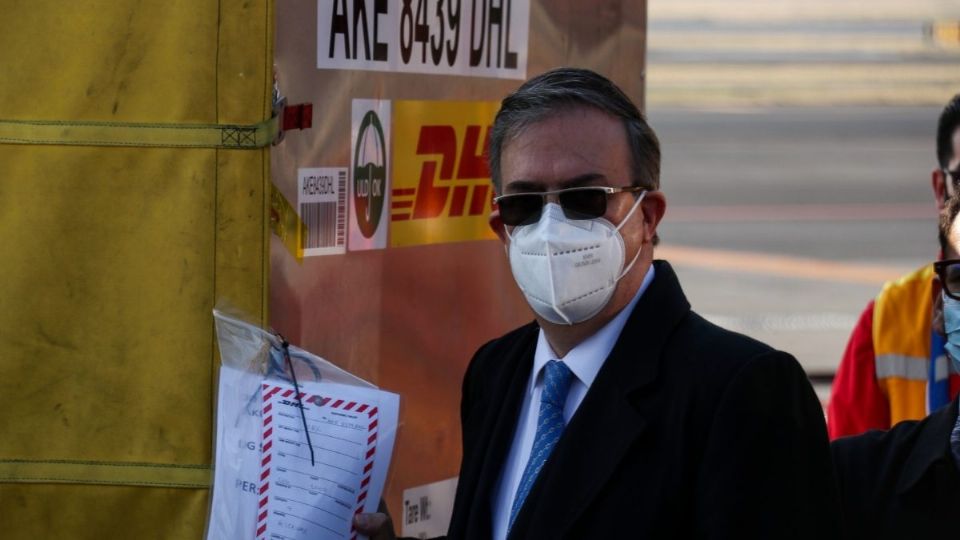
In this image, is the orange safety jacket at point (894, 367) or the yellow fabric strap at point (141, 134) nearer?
the yellow fabric strap at point (141, 134)

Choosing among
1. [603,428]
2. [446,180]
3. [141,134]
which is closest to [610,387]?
[603,428]

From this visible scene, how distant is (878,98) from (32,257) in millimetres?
26444

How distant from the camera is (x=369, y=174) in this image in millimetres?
2994

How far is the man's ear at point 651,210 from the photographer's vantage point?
240 centimetres

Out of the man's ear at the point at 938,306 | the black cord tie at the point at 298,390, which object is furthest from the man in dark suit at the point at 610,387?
the man's ear at the point at 938,306

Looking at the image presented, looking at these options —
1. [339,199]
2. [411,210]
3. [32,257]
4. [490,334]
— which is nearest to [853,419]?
[490,334]

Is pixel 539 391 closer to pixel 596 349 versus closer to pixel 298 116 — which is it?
pixel 596 349

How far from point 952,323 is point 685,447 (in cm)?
75

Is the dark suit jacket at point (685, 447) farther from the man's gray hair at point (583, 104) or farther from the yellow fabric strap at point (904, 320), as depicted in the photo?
the yellow fabric strap at point (904, 320)

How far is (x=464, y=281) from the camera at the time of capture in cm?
340

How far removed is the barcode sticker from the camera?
110 inches

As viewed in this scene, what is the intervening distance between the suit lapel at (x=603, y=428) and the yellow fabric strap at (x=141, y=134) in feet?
2.48

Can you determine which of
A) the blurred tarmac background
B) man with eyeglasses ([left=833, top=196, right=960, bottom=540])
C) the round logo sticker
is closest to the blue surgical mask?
man with eyeglasses ([left=833, top=196, right=960, bottom=540])

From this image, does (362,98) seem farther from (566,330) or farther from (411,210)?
(566,330)
